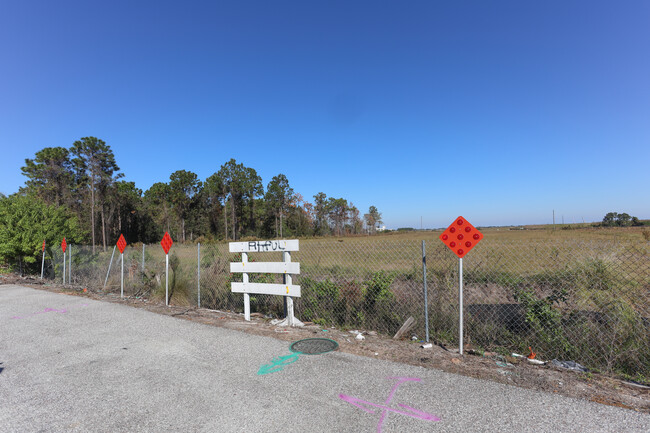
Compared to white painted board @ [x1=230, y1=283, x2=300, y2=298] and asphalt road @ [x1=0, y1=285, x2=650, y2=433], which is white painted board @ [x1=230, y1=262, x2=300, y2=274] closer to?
white painted board @ [x1=230, y1=283, x2=300, y2=298]

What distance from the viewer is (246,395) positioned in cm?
360

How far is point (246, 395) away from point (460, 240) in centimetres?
359

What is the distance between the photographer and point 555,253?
5.19 m

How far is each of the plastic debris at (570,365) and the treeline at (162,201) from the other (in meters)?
55.6

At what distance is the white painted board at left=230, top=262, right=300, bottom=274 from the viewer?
6571mm

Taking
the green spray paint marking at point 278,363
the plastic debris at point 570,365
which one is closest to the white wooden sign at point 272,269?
the green spray paint marking at point 278,363

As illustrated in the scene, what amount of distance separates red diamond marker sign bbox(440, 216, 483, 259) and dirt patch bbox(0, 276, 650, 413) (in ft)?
5.00

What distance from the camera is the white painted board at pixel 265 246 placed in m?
6.67

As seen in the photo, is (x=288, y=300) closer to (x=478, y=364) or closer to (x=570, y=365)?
(x=478, y=364)

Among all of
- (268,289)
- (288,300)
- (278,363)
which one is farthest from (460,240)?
(268,289)

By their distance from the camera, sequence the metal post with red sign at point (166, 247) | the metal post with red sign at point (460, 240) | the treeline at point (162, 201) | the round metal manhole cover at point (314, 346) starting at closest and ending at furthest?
the metal post with red sign at point (460, 240) < the round metal manhole cover at point (314, 346) < the metal post with red sign at point (166, 247) < the treeline at point (162, 201)

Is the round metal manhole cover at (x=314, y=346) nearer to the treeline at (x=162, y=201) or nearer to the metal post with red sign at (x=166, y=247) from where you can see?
the metal post with red sign at (x=166, y=247)

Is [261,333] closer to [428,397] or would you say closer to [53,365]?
[53,365]

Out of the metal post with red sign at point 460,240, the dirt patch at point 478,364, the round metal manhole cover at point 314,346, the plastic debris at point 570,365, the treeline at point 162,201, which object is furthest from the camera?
the treeline at point 162,201
